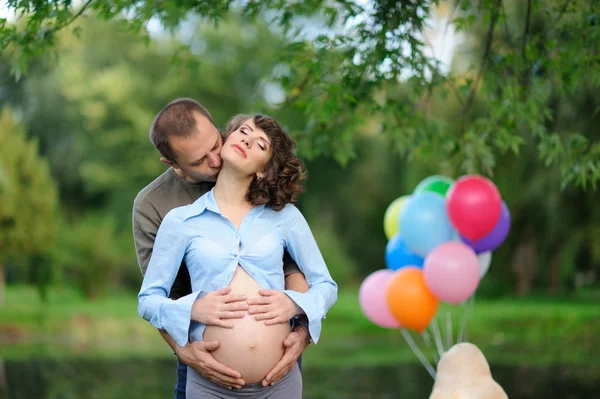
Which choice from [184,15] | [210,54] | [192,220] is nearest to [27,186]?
[210,54]

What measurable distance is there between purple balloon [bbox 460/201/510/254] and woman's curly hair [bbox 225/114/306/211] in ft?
11.3

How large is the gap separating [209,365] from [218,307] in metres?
0.19

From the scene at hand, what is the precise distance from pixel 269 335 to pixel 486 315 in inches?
450

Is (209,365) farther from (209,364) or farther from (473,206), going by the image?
(473,206)

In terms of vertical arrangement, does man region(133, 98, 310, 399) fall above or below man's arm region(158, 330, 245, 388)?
above

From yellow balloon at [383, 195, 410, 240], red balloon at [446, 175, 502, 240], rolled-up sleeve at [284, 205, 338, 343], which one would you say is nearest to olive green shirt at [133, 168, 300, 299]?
rolled-up sleeve at [284, 205, 338, 343]

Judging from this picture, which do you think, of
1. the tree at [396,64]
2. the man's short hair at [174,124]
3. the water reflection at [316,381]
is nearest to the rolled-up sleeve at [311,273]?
the man's short hair at [174,124]

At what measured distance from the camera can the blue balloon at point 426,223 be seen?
5.94m

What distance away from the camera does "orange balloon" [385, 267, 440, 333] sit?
239 inches

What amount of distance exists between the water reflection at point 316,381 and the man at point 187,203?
21.2 feet

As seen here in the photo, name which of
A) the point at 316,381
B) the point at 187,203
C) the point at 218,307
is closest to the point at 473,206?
the point at 187,203

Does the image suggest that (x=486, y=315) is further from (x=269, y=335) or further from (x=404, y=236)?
(x=269, y=335)

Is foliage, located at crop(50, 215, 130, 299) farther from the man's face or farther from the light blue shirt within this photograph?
the light blue shirt

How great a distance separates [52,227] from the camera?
14.8 metres
